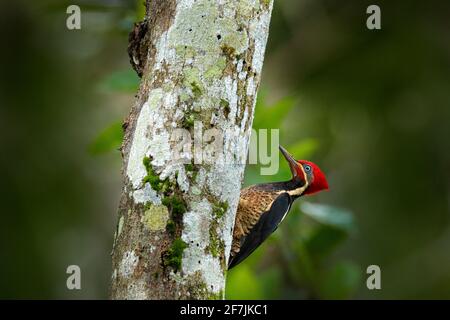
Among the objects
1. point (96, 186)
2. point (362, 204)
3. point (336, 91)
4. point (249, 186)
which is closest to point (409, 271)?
point (362, 204)

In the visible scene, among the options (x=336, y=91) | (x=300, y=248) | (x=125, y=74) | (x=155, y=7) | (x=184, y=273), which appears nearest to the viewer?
(x=184, y=273)

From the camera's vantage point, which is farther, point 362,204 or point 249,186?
point 362,204

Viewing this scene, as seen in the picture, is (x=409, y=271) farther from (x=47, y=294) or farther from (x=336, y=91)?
(x=47, y=294)

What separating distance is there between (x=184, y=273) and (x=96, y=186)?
17.5 ft

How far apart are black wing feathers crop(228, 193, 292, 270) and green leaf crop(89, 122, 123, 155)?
1.13 m

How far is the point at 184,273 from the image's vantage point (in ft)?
11.2

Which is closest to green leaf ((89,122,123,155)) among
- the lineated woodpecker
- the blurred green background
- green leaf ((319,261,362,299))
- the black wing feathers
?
the lineated woodpecker

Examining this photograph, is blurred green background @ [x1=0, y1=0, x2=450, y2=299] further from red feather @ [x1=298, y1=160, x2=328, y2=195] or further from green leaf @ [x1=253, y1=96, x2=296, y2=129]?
green leaf @ [x1=253, y1=96, x2=296, y2=129]

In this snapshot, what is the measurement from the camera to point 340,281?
6266 millimetres

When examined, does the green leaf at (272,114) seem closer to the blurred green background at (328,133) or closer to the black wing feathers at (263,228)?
the black wing feathers at (263,228)

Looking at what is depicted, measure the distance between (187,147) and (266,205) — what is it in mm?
2057

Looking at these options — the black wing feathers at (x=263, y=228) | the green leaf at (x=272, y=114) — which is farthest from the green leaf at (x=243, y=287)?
the green leaf at (x=272, y=114)

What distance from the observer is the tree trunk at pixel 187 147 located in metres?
3.42

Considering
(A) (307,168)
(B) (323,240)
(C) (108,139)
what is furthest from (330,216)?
(C) (108,139)
